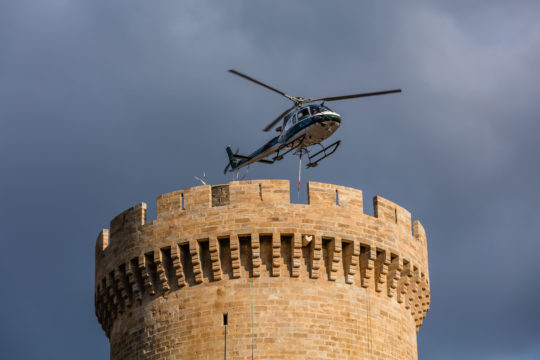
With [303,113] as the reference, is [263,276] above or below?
below

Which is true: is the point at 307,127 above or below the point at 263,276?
above

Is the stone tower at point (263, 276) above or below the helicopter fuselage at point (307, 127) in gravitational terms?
below

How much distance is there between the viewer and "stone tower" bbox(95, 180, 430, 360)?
29422 millimetres

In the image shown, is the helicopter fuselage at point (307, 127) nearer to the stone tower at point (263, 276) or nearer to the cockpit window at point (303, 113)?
the cockpit window at point (303, 113)

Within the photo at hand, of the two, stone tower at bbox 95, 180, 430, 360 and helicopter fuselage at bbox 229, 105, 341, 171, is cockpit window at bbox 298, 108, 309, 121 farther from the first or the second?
stone tower at bbox 95, 180, 430, 360

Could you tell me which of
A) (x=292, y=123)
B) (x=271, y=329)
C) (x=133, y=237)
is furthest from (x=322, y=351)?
(x=292, y=123)

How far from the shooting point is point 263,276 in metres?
29.8

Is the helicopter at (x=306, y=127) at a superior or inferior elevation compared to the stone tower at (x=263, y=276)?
superior

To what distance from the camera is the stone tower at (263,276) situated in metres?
29.4

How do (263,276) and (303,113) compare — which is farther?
(303,113)

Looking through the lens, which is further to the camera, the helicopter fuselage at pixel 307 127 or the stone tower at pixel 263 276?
the helicopter fuselage at pixel 307 127

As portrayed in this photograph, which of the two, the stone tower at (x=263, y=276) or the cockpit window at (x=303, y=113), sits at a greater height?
the cockpit window at (x=303, y=113)

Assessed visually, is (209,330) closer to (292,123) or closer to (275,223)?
(275,223)

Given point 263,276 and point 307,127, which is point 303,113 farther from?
point 263,276
